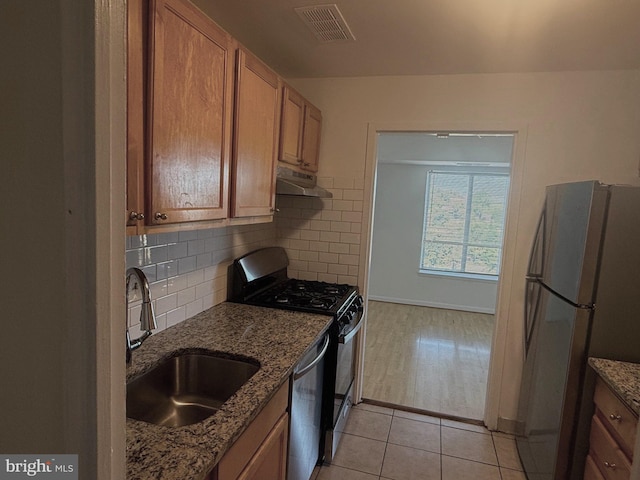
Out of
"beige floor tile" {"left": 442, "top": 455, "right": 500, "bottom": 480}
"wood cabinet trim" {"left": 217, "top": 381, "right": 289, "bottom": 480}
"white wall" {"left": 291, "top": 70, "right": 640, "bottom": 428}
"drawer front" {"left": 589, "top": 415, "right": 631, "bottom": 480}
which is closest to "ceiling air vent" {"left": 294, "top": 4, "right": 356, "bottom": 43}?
"white wall" {"left": 291, "top": 70, "right": 640, "bottom": 428}

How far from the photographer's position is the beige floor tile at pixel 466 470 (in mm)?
2133

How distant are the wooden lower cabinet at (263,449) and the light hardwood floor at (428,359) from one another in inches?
63.4

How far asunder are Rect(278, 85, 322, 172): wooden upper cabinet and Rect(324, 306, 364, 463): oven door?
3.49 feet

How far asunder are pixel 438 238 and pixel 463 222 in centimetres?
43

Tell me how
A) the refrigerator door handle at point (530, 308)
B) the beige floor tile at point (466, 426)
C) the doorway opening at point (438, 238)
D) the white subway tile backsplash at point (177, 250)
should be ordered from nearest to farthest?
the white subway tile backsplash at point (177, 250)
the refrigerator door handle at point (530, 308)
the beige floor tile at point (466, 426)
the doorway opening at point (438, 238)

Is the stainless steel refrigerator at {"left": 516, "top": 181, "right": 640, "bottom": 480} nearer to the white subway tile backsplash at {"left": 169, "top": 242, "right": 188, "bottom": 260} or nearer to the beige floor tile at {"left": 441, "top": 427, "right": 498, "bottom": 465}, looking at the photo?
the beige floor tile at {"left": 441, "top": 427, "right": 498, "bottom": 465}

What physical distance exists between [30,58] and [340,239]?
2.39 metres

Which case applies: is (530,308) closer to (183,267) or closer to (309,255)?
(309,255)

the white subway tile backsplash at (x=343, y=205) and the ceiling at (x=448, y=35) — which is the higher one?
the ceiling at (x=448, y=35)

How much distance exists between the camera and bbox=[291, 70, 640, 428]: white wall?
7.48 feet

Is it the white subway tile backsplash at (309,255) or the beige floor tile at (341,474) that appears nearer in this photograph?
the beige floor tile at (341,474)

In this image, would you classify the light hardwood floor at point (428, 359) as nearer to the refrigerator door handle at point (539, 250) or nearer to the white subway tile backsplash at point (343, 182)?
the refrigerator door handle at point (539, 250)

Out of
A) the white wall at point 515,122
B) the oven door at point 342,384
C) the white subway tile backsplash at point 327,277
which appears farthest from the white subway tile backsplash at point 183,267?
the white wall at point 515,122

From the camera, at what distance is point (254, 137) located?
1.79m
